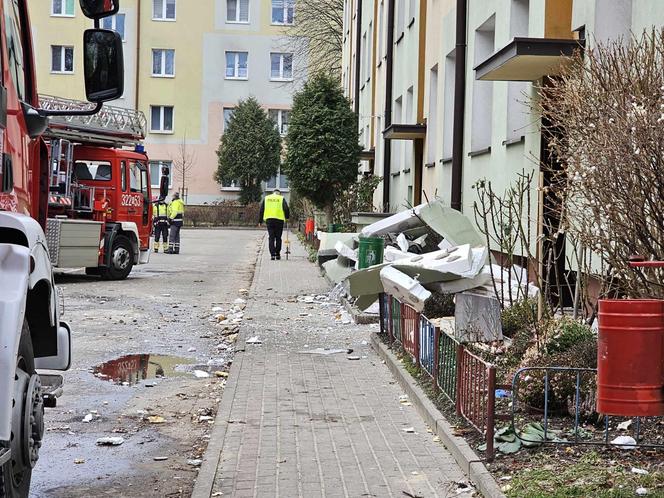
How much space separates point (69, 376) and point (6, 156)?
5605 millimetres

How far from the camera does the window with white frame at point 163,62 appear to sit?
53938 mm

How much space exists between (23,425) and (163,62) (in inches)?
2032

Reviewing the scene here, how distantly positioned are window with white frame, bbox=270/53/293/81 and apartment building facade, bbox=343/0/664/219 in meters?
25.7

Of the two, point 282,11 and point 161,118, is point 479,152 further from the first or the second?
point 282,11

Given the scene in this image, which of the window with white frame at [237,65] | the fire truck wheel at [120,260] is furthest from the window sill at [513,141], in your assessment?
the window with white frame at [237,65]

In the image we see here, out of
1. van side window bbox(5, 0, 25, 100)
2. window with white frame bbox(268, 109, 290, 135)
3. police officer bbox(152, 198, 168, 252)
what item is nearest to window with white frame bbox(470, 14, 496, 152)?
van side window bbox(5, 0, 25, 100)

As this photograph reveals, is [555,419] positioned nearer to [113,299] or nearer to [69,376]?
[69,376]

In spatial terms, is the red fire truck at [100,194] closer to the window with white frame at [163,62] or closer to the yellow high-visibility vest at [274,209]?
the yellow high-visibility vest at [274,209]

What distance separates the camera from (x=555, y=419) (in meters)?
6.84

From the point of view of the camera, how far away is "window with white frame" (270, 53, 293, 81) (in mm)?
56188

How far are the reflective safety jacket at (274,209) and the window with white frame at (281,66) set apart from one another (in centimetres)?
3130

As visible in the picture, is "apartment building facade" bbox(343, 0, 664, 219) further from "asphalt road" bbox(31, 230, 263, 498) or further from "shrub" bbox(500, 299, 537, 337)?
"asphalt road" bbox(31, 230, 263, 498)

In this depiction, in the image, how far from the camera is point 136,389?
30.1 ft

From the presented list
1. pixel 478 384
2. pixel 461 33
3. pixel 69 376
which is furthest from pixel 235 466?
pixel 461 33
